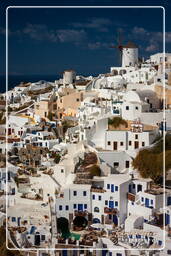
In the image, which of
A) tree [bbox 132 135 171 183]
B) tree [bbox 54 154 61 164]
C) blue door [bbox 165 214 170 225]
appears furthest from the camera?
tree [bbox 54 154 61 164]

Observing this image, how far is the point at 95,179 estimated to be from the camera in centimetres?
625

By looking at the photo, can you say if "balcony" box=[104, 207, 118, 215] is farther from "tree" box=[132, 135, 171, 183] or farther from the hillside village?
"tree" box=[132, 135, 171, 183]

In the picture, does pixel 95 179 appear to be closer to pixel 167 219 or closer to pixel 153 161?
pixel 153 161

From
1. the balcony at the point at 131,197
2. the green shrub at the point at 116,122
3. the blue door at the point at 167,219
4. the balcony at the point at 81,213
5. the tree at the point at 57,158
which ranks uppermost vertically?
the green shrub at the point at 116,122

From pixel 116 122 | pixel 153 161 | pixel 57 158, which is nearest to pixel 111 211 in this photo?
pixel 153 161

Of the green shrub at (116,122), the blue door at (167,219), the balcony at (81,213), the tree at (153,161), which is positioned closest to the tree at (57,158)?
the green shrub at (116,122)

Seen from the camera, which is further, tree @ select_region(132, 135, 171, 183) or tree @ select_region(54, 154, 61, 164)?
Answer: tree @ select_region(54, 154, 61, 164)

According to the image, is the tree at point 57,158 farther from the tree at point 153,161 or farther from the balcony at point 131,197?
the balcony at point 131,197

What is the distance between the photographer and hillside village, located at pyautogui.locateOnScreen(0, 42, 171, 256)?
5059mm

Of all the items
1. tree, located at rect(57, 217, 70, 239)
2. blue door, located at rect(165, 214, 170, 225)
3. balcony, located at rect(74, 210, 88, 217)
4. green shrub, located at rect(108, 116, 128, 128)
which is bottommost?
tree, located at rect(57, 217, 70, 239)

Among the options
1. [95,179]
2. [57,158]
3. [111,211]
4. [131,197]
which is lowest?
[111,211]

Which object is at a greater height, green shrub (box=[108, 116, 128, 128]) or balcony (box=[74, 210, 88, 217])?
green shrub (box=[108, 116, 128, 128])

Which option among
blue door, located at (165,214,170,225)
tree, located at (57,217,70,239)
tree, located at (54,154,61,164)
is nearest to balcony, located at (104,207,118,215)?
tree, located at (57,217,70,239)

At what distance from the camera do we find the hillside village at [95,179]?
16.6ft
